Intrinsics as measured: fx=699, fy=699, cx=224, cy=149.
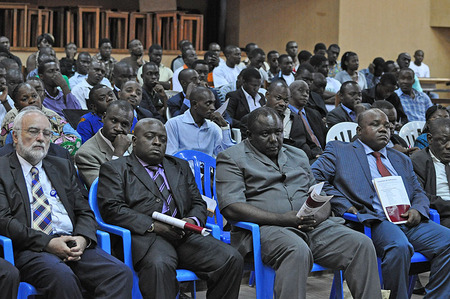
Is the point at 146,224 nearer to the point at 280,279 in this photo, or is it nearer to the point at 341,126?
the point at 280,279

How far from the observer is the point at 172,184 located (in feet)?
13.8

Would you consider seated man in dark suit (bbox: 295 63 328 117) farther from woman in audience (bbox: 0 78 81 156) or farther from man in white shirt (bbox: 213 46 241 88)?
woman in audience (bbox: 0 78 81 156)

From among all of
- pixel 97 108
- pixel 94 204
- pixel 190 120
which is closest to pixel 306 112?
pixel 190 120

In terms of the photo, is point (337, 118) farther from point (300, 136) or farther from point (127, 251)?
point (127, 251)

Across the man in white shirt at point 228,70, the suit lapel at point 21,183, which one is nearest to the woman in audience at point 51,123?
the suit lapel at point 21,183

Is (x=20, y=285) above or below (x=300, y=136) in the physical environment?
below

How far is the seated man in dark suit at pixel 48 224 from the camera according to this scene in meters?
3.56

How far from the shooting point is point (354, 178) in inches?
188

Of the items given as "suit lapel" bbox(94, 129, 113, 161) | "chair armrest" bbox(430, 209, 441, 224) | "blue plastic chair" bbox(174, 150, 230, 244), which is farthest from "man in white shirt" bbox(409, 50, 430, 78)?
"suit lapel" bbox(94, 129, 113, 161)

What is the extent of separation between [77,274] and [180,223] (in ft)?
2.02

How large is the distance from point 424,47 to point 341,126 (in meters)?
9.82

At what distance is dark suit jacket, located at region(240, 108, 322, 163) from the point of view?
662cm

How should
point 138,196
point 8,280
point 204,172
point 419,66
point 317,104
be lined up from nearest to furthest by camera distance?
point 8,280 → point 138,196 → point 204,172 → point 317,104 → point 419,66

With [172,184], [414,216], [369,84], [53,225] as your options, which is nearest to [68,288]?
[53,225]
